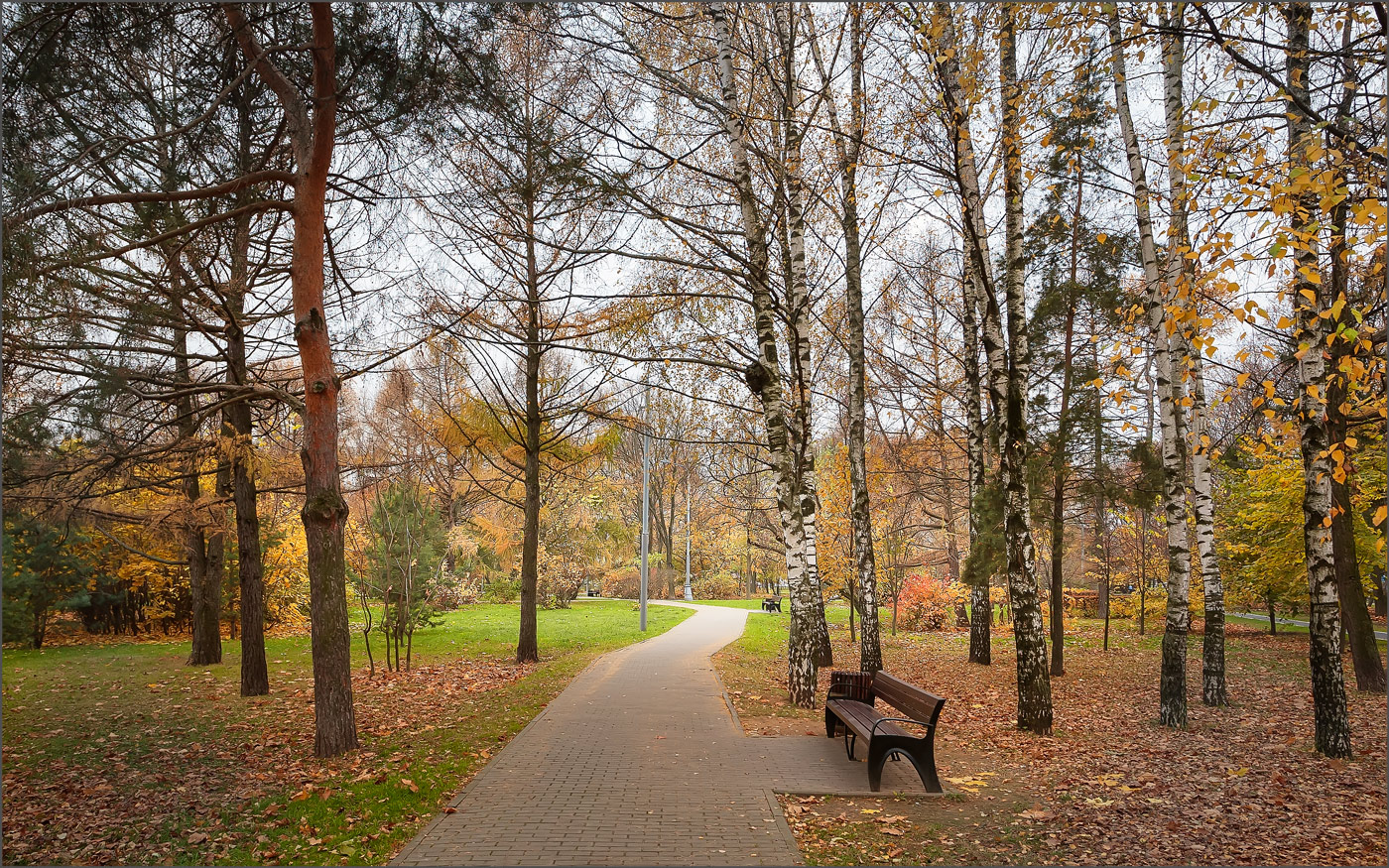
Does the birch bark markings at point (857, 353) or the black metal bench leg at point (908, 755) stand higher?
the birch bark markings at point (857, 353)

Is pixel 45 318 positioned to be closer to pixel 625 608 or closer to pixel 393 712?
pixel 393 712

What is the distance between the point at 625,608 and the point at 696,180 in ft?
84.9

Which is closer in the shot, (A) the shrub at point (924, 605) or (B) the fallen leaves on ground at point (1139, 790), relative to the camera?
(B) the fallen leaves on ground at point (1139, 790)

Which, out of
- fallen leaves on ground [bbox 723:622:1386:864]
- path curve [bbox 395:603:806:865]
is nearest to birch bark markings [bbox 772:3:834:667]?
fallen leaves on ground [bbox 723:622:1386:864]

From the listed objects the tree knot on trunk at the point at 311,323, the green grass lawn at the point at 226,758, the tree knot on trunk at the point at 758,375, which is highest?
the tree knot on trunk at the point at 311,323

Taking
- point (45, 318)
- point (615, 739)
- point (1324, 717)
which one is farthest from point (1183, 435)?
point (45, 318)

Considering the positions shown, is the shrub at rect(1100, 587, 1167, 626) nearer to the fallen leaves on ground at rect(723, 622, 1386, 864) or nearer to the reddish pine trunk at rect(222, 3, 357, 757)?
the fallen leaves on ground at rect(723, 622, 1386, 864)

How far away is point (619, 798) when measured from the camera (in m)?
6.12

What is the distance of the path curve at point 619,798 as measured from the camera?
4922mm

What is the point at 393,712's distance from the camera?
988 centimetres

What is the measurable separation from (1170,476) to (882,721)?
5.73 m

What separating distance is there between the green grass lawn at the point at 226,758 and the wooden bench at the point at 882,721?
12.4 feet

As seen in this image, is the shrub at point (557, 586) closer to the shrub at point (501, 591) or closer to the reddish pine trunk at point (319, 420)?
the shrub at point (501, 591)

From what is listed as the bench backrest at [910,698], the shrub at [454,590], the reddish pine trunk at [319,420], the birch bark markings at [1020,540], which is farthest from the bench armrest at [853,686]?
the shrub at [454,590]
